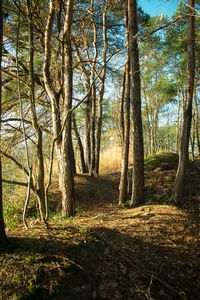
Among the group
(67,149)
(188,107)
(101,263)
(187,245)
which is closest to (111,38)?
(188,107)

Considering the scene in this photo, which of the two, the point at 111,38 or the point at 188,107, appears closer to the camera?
the point at 188,107

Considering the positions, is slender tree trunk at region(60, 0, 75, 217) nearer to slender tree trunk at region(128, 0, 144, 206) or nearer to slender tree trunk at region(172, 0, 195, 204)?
slender tree trunk at region(128, 0, 144, 206)

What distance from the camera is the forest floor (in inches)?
105

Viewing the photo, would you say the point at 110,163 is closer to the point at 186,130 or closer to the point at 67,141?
the point at 186,130

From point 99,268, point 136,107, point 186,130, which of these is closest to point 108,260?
point 99,268

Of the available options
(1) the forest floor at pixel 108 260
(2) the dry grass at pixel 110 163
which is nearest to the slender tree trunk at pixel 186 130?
(1) the forest floor at pixel 108 260

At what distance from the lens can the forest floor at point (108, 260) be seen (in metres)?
2.67

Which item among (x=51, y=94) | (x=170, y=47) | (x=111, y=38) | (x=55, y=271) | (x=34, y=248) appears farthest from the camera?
(x=170, y=47)

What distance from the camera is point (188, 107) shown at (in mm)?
7543

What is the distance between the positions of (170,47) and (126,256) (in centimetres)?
1145

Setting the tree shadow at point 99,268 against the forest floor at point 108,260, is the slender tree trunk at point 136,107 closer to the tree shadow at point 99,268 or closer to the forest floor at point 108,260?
the forest floor at point 108,260

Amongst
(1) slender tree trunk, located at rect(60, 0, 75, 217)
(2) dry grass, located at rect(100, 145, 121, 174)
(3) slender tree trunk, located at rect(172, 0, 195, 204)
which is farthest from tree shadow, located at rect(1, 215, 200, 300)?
(2) dry grass, located at rect(100, 145, 121, 174)

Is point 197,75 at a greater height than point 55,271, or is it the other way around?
point 197,75

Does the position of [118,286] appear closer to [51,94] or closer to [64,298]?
[64,298]
